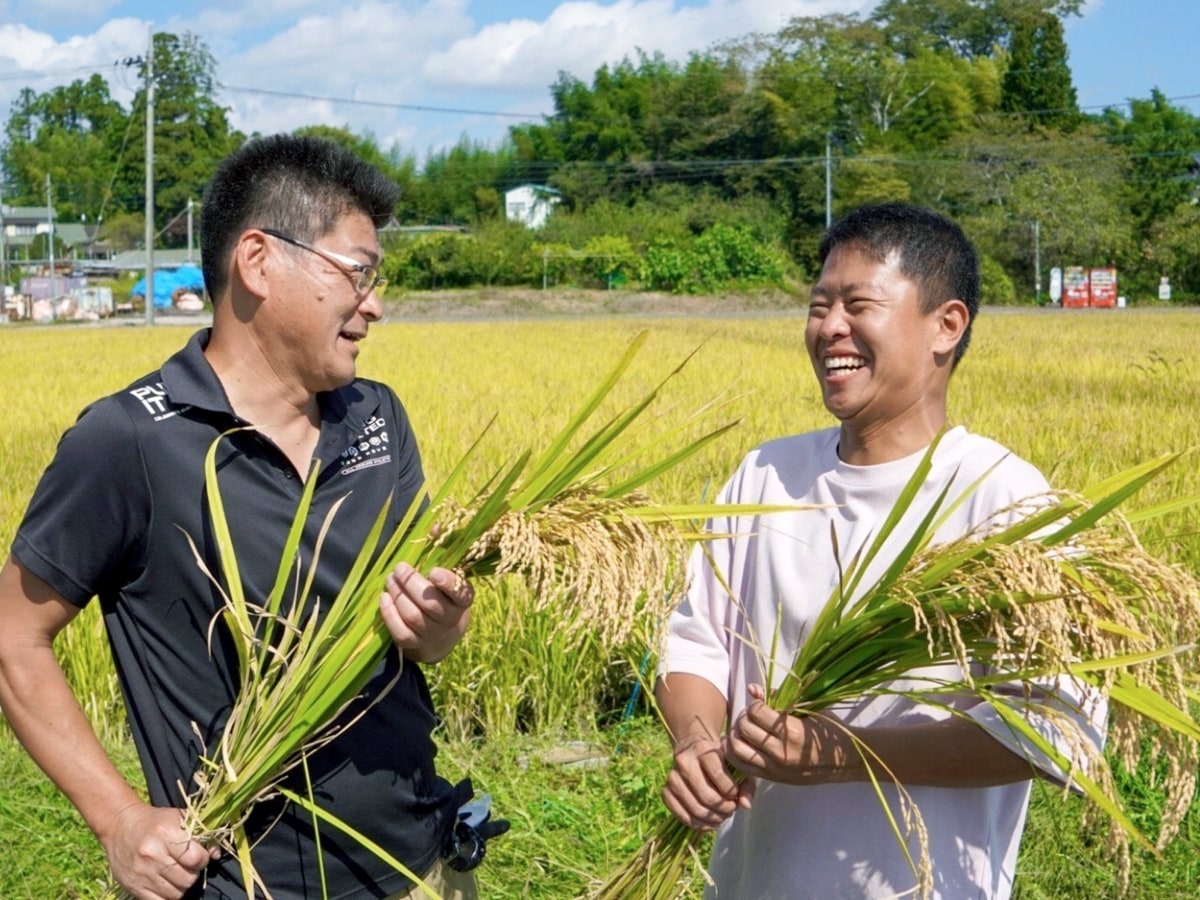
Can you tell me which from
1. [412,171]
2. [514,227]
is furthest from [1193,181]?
[412,171]

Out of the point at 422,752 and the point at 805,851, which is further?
the point at 422,752

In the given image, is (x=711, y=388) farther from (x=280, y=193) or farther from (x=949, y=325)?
(x=280, y=193)

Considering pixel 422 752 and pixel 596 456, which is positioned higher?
pixel 596 456

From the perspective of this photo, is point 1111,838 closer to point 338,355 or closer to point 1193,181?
point 338,355

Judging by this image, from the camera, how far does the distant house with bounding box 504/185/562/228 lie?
64.5m

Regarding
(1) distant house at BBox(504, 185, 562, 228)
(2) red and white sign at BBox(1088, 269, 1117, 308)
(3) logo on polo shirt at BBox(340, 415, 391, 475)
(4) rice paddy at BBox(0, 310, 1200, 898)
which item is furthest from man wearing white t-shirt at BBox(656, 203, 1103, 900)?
(1) distant house at BBox(504, 185, 562, 228)

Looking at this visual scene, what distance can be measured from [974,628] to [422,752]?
0.84 meters

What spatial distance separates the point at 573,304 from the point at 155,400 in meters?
39.3

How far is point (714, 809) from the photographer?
72.4 inches

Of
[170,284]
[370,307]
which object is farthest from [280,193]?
[170,284]

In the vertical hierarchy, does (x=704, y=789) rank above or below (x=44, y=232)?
above

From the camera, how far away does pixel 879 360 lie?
78.8 inches

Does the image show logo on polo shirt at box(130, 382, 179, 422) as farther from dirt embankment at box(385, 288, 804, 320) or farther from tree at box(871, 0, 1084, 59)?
tree at box(871, 0, 1084, 59)

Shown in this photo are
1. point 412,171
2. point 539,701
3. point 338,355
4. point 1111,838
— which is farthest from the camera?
point 412,171
